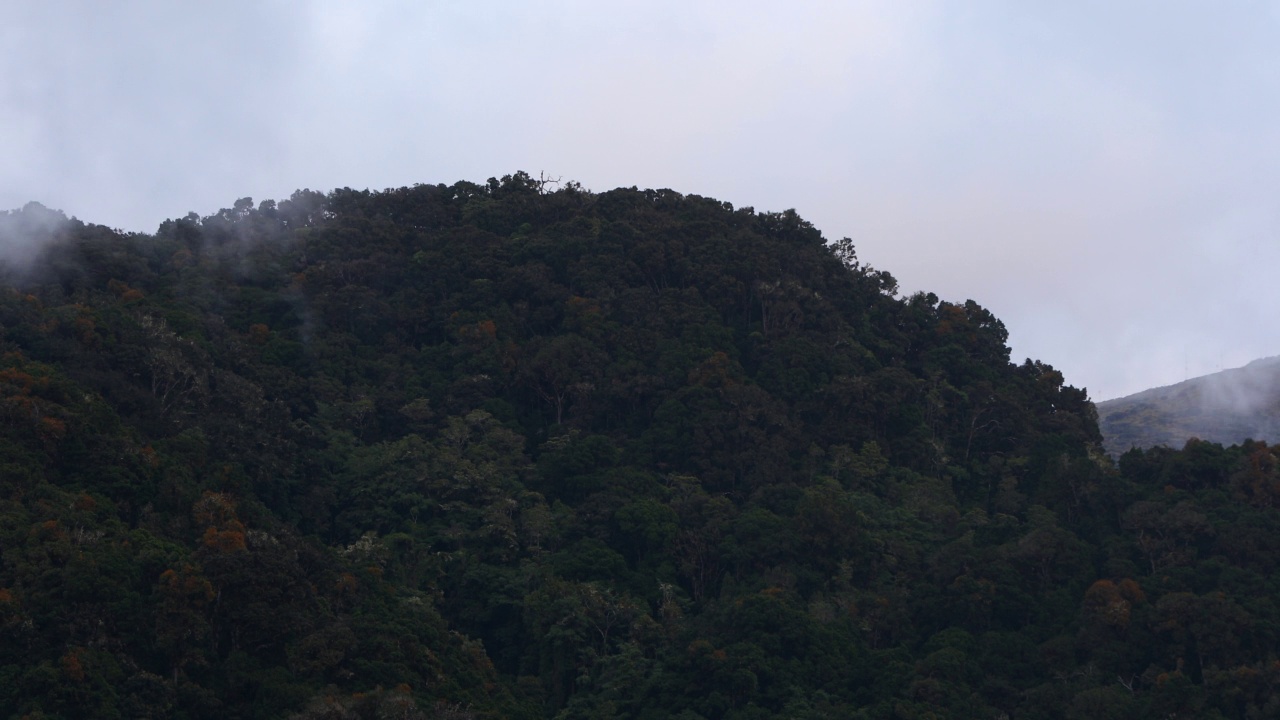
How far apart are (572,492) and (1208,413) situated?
31.6 m

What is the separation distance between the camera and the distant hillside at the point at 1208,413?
5947cm

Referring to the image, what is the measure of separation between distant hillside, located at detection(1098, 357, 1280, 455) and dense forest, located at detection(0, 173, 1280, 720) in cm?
1090

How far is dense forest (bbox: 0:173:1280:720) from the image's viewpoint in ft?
103

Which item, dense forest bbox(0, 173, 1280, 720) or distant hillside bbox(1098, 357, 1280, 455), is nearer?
dense forest bbox(0, 173, 1280, 720)

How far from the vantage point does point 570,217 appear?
189 feet

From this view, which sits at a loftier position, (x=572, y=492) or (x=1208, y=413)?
(x=1208, y=413)

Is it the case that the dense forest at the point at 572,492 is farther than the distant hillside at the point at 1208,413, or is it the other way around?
the distant hillside at the point at 1208,413

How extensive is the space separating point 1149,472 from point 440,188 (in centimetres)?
3072

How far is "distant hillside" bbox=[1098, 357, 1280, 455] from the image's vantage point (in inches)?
2341

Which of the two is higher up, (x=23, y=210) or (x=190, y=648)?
(x=23, y=210)

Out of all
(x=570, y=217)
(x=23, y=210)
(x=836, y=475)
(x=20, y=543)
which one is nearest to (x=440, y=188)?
(x=570, y=217)

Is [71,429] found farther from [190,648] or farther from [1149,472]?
[1149,472]

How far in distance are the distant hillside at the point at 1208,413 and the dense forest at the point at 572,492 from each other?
10896 millimetres

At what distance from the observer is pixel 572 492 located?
43.5 meters
